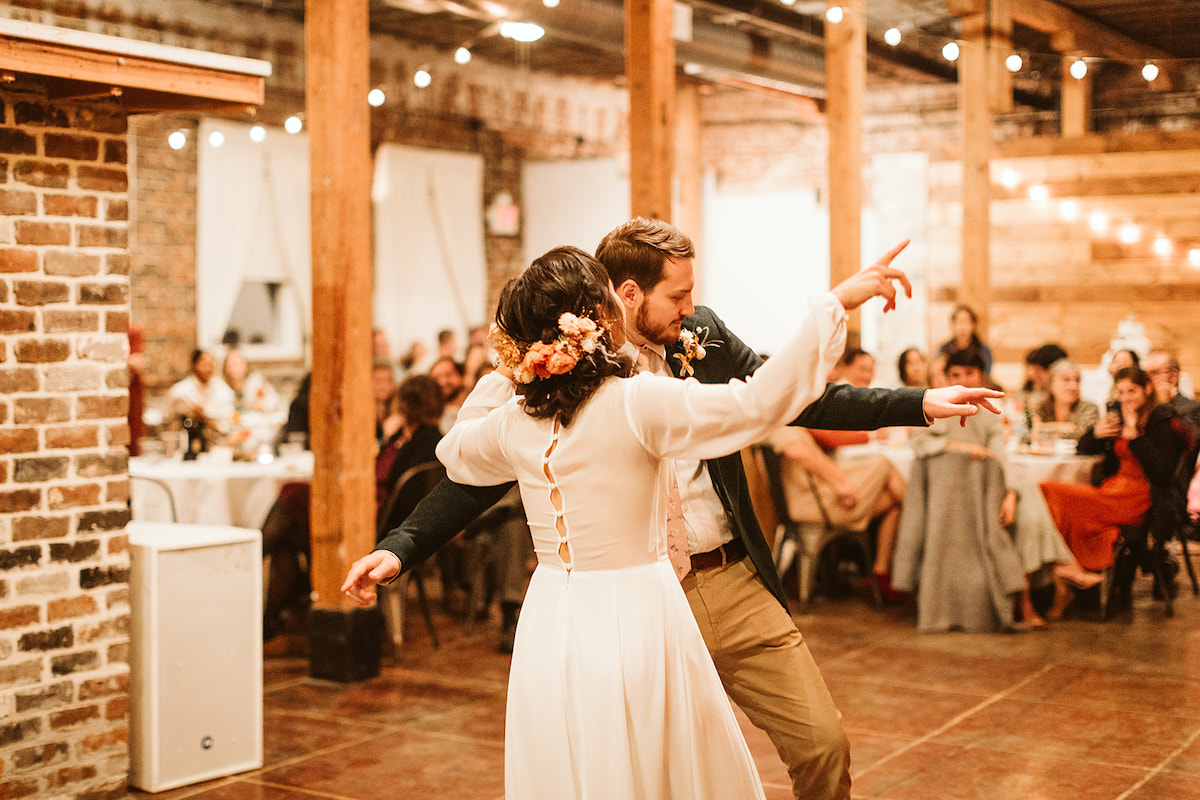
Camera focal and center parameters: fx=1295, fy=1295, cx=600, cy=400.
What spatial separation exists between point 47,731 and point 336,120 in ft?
7.73

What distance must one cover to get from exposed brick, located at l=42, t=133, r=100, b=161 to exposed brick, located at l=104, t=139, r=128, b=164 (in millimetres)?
28

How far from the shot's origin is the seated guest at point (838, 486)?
20.1ft

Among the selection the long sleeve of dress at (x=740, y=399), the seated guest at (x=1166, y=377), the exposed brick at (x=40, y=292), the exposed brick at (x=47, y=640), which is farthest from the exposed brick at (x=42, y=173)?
the seated guest at (x=1166, y=377)

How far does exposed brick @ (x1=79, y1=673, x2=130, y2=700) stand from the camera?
3525mm

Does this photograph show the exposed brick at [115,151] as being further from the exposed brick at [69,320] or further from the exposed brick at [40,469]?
the exposed brick at [40,469]

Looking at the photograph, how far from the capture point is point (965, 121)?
30.5 feet

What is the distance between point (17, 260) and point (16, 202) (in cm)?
15

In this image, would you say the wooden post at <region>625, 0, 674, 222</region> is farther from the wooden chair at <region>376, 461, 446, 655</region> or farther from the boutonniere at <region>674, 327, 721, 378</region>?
the boutonniere at <region>674, 327, 721, 378</region>

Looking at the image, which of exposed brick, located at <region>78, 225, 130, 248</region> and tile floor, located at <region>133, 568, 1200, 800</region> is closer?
exposed brick, located at <region>78, 225, 130, 248</region>

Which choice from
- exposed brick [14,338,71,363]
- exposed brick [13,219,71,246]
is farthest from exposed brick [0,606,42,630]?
exposed brick [13,219,71,246]

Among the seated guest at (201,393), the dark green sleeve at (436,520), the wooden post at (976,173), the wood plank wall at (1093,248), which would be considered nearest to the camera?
the dark green sleeve at (436,520)

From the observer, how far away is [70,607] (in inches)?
137

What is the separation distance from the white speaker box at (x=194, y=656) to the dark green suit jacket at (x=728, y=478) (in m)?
1.67

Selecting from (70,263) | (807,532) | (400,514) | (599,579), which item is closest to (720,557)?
(599,579)
